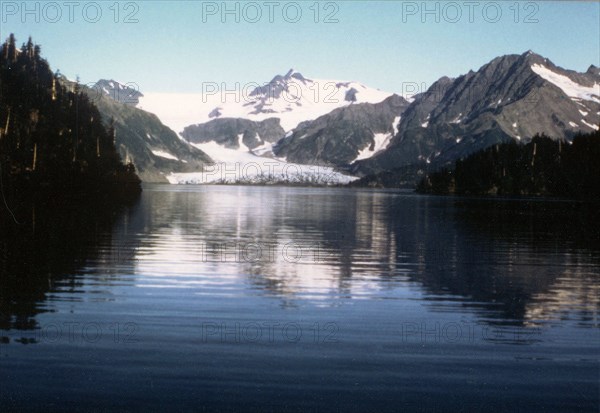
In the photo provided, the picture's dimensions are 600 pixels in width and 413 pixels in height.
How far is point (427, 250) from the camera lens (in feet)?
185

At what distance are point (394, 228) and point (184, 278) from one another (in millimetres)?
51588

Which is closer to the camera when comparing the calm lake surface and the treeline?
the calm lake surface

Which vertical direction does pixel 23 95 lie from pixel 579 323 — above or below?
above

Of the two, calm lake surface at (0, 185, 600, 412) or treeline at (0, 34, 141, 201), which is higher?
treeline at (0, 34, 141, 201)

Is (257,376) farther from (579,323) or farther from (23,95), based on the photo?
(23,95)

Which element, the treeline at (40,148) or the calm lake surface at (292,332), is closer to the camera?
the calm lake surface at (292,332)

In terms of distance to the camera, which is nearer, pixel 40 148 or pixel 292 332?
pixel 292 332

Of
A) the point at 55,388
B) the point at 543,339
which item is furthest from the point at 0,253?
the point at 543,339

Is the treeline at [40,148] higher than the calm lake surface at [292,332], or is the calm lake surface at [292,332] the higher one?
the treeline at [40,148]

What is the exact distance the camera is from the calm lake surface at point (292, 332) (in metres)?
16.9

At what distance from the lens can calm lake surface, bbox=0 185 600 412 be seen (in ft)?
55.4

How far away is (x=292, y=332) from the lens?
2356 cm

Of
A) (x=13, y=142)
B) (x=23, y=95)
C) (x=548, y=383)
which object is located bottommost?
(x=548, y=383)

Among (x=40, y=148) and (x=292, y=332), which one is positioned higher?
(x=40, y=148)
